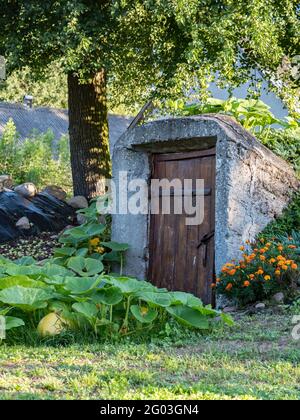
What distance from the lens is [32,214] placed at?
444 inches

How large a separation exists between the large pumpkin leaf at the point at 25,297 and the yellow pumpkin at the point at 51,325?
132 mm

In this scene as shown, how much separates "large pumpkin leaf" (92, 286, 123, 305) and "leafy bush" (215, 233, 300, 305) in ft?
5.71

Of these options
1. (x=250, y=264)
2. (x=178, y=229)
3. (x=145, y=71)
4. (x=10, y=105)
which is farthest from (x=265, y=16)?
(x=10, y=105)

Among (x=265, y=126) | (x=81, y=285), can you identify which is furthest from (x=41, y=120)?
(x=81, y=285)

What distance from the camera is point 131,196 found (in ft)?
30.2

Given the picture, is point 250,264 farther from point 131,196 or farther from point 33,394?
point 33,394

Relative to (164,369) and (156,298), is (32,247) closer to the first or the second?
(156,298)

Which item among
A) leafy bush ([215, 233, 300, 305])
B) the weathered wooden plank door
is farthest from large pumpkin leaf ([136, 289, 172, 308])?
the weathered wooden plank door

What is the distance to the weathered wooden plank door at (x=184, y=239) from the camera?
8.25m

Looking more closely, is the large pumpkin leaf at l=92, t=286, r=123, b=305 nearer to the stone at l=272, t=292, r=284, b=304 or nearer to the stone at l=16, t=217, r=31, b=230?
the stone at l=272, t=292, r=284, b=304

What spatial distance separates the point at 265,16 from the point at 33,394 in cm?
741

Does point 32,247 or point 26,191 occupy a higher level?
point 26,191

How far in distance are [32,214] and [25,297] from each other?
568 cm
